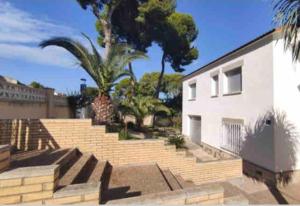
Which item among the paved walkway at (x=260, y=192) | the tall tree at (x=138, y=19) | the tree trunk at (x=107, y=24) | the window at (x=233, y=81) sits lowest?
the paved walkway at (x=260, y=192)

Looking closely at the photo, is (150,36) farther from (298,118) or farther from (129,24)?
(298,118)

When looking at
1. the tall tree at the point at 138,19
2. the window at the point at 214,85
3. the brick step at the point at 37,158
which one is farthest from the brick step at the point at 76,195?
the tall tree at the point at 138,19

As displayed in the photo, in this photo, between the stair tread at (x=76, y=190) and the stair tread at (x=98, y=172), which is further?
the stair tread at (x=98, y=172)

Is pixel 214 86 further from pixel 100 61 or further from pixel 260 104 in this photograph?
pixel 100 61

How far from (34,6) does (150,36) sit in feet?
34.7

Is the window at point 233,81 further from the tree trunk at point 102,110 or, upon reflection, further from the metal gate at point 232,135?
the tree trunk at point 102,110

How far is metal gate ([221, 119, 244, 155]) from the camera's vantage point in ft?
34.6

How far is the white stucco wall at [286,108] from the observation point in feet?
27.4

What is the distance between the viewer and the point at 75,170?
526 cm

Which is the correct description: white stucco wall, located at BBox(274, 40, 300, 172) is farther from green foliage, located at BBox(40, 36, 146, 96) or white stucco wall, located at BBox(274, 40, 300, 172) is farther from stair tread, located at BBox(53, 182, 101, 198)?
stair tread, located at BBox(53, 182, 101, 198)

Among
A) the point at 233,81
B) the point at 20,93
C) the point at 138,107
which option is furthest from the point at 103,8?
the point at 233,81

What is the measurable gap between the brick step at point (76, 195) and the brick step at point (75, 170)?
4.88ft

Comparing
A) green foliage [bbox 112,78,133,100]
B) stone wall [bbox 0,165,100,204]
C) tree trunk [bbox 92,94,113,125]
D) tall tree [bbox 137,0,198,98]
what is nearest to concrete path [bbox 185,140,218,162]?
green foliage [bbox 112,78,133,100]

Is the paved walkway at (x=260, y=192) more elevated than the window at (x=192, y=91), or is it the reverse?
the window at (x=192, y=91)
